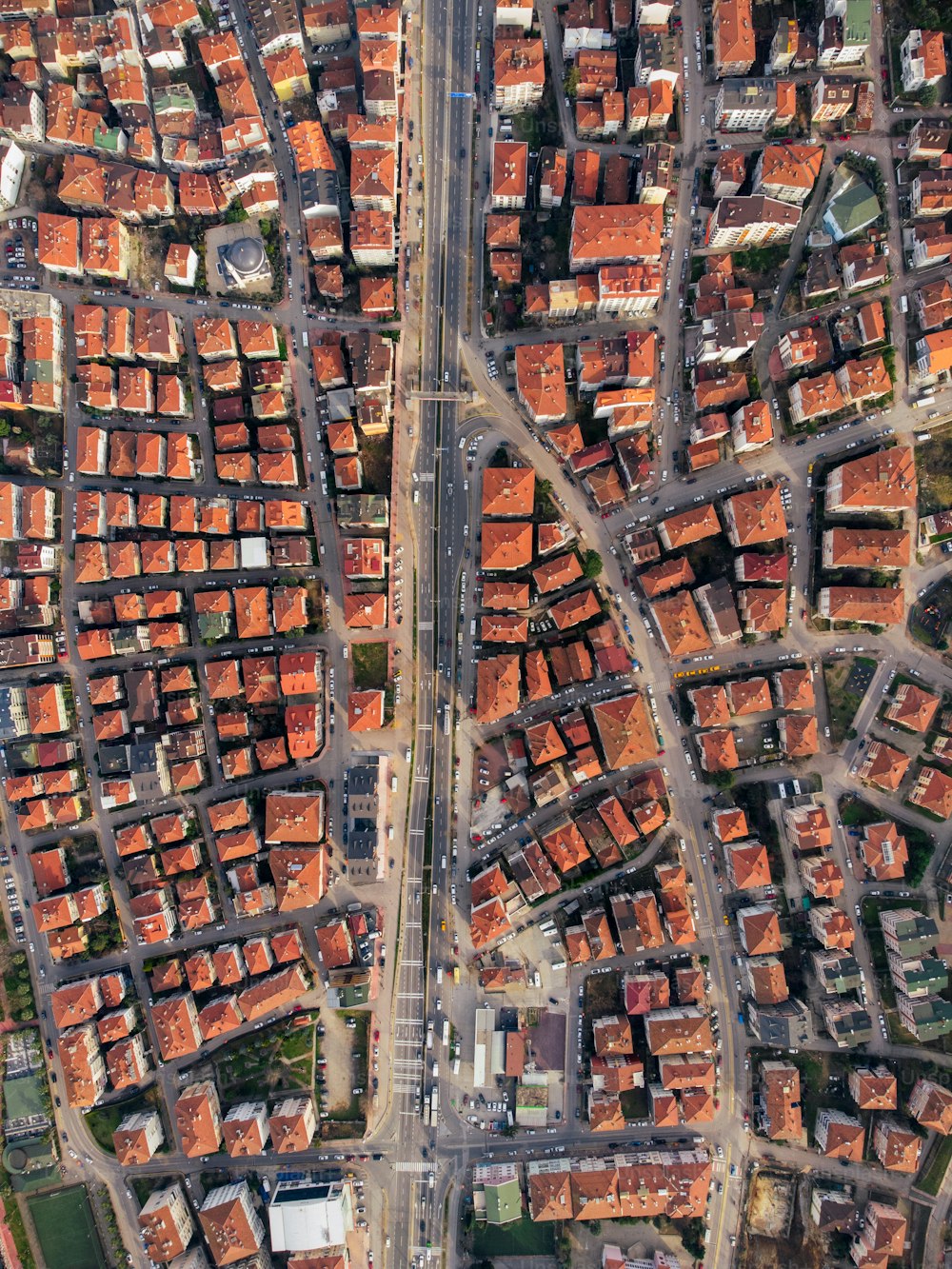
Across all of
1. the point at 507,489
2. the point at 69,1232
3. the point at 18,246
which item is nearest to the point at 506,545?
the point at 507,489

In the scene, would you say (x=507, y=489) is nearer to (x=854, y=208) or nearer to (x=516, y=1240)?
(x=854, y=208)

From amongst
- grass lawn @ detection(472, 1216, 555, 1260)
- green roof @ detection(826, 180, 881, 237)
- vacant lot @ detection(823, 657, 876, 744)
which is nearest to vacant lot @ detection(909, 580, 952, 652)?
vacant lot @ detection(823, 657, 876, 744)

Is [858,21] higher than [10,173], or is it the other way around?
[858,21]

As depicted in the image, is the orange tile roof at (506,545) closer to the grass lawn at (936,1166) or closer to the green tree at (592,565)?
the green tree at (592,565)

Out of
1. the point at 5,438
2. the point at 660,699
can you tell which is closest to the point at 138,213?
the point at 5,438

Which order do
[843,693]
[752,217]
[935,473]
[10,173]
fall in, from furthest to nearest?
[10,173], [843,693], [935,473], [752,217]
